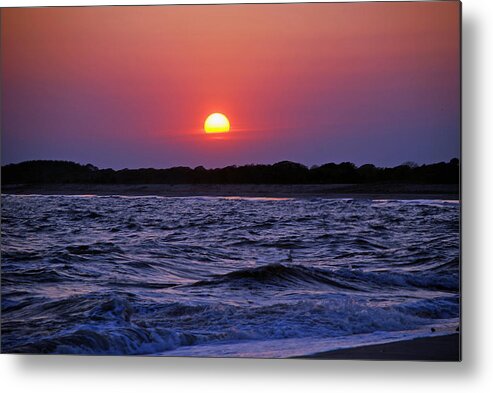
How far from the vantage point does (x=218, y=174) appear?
5297 millimetres

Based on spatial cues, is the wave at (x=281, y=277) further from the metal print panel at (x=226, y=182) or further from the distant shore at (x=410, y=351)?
the distant shore at (x=410, y=351)

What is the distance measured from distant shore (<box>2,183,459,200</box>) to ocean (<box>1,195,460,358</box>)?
3cm

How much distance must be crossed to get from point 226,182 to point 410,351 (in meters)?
1.19

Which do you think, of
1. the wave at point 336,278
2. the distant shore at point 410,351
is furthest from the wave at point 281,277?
the distant shore at point 410,351

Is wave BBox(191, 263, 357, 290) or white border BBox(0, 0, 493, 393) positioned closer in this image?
white border BBox(0, 0, 493, 393)

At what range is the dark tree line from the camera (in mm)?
5255

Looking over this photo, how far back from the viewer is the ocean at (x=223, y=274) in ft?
17.0

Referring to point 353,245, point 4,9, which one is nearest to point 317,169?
point 353,245

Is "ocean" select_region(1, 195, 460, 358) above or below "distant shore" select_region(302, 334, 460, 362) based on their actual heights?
above

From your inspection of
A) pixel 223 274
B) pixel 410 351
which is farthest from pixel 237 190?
pixel 410 351

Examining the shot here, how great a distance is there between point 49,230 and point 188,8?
1286 millimetres

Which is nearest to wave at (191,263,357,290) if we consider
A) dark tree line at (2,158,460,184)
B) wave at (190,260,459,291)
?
wave at (190,260,459,291)

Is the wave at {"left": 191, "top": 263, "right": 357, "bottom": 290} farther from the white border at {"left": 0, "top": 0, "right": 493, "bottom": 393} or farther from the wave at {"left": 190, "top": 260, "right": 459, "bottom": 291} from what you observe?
the white border at {"left": 0, "top": 0, "right": 493, "bottom": 393}

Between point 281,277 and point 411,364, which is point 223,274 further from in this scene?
point 411,364
